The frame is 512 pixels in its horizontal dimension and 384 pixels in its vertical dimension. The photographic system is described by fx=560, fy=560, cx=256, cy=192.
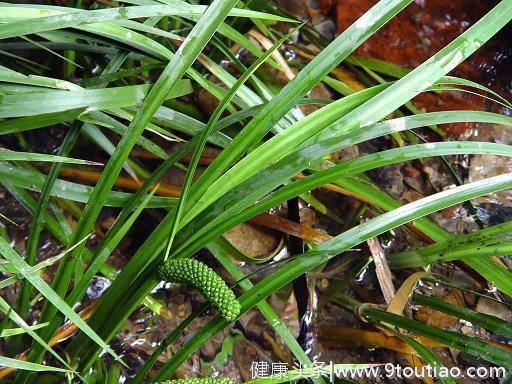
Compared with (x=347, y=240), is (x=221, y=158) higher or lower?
higher

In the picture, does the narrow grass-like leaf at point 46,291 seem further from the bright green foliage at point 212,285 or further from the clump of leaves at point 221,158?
the bright green foliage at point 212,285

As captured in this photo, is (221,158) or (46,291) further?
(221,158)

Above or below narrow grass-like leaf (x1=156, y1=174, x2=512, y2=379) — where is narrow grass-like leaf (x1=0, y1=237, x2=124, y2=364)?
below

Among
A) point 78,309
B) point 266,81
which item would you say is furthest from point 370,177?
point 78,309

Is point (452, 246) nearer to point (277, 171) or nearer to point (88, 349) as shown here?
point (277, 171)

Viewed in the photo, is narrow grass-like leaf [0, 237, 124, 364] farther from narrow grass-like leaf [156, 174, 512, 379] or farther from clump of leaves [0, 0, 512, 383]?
narrow grass-like leaf [156, 174, 512, 379]

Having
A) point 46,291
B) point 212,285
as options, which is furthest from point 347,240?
point 46,291

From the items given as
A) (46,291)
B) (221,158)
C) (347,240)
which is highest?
(221,158)

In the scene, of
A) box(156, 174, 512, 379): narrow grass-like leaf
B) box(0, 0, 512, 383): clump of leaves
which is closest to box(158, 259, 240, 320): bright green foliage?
Answer: box(0, 0, 512, 383): clump of leaves

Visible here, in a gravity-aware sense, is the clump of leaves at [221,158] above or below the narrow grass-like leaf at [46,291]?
above

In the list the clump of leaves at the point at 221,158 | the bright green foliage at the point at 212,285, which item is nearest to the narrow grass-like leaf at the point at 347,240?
the clump of leaves at the point at 221,158

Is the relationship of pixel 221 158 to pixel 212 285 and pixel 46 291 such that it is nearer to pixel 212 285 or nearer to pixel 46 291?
pixel 212 285
